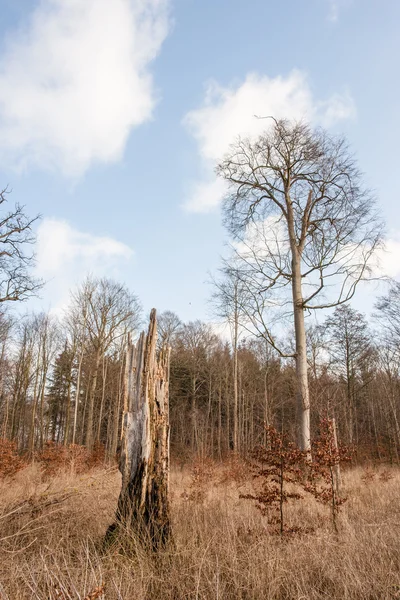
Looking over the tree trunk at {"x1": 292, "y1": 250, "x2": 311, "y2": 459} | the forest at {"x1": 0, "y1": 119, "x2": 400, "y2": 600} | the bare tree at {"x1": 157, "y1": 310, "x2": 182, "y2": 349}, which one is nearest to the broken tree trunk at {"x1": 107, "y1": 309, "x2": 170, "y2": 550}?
the forest at {"x1": 0, "y1": 119, "x2": 400, "y2": 600}

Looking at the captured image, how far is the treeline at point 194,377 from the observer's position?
19016mm

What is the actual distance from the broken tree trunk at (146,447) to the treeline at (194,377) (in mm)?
6471

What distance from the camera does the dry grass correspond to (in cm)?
279

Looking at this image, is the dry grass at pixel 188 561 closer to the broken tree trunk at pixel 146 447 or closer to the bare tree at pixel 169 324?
the broken tree trunk at pixel 146 447

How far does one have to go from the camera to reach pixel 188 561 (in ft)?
11.4

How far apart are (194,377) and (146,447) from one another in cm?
2545

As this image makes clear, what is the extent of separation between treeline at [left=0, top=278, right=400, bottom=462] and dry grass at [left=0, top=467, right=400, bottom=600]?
6.03 meters

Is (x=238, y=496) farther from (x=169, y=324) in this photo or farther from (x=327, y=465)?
(x=169, y=324)

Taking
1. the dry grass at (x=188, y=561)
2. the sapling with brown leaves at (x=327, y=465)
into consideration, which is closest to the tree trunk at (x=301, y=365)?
the sapling with brown leaves at (x=327, y=465)

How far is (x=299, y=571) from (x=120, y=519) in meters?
1.89

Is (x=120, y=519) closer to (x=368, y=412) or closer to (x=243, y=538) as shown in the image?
(x=243, y=538)

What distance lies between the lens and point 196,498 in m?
6.98

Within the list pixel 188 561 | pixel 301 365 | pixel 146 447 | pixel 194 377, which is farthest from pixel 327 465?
pixel 194 377

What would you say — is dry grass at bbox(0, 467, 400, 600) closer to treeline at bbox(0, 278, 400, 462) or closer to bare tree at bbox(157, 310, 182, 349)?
treeline at bbox(0, 278, 400, 462)
